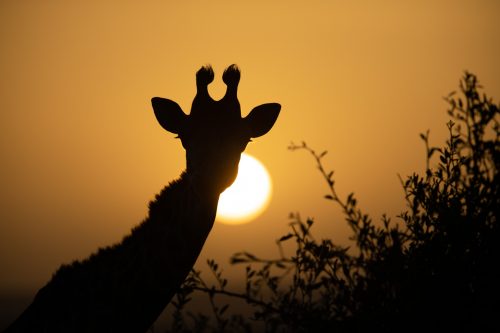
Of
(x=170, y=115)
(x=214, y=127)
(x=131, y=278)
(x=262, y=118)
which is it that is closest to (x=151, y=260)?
(x=131, y=278)

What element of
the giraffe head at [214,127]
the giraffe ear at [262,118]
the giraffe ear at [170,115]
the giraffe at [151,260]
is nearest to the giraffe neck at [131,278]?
the giraffe at [151,260]

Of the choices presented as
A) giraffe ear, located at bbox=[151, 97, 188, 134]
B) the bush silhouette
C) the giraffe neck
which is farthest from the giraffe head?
the bush silhouette

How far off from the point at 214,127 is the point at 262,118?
128cm

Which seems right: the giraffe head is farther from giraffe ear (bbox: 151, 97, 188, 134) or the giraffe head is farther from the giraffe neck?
the giraffe neck

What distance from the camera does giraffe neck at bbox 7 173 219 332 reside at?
470 centimetres

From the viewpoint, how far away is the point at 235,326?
13.1 ft

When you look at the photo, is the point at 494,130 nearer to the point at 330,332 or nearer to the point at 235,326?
the point at 330,332

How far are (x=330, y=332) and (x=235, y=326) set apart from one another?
109 cm

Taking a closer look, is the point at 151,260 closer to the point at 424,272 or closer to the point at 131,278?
the point at 131,278

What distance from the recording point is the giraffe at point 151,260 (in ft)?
15.5

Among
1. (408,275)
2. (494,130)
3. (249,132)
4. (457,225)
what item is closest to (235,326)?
(408,275)

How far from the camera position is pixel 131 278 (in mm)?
4840

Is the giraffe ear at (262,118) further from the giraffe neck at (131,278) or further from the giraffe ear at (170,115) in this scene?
the giraffe neck at (131,278)

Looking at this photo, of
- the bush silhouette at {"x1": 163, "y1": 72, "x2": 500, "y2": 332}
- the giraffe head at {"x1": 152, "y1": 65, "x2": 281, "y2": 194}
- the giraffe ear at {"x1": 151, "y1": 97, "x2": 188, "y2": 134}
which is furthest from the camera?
the giraffe ear at {"x1": 151, "y1": 97, "x2": 188, "y2": 134}
